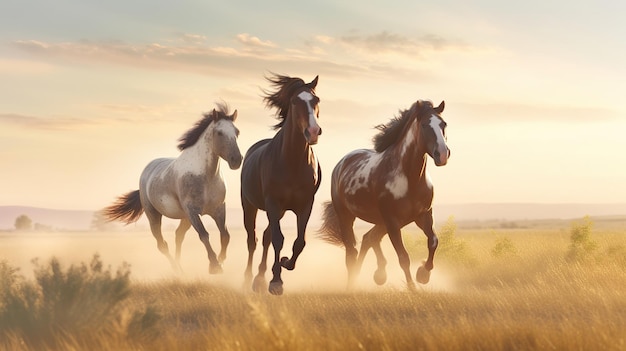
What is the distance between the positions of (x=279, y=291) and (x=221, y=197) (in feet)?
12.2

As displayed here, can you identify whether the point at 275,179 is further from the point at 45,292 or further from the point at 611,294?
the point at 611,294

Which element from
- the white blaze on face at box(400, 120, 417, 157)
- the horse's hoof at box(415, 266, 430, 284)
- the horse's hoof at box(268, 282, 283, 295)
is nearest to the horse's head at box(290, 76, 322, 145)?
the white blaze on face at box(400, 120, 417, 157)

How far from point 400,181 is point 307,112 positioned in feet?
7.07

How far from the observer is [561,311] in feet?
35.7

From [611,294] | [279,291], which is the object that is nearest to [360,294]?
[279,291]

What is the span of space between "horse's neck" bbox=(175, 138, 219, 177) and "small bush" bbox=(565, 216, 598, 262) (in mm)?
9846

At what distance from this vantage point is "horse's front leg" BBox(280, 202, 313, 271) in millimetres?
11648

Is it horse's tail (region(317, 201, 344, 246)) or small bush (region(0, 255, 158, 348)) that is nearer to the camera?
small bush (region(0, 255, 158, 348))

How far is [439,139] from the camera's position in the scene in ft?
37.3

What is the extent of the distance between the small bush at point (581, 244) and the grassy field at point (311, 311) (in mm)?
1263

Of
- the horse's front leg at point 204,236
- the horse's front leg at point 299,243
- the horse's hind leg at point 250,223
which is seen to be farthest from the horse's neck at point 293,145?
the horse's front leg at point 204,236

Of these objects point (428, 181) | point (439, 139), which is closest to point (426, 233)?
point (428, 181)

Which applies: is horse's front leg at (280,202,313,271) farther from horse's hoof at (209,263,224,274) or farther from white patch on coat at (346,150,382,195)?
horse's hoof at (209,263,224,274)

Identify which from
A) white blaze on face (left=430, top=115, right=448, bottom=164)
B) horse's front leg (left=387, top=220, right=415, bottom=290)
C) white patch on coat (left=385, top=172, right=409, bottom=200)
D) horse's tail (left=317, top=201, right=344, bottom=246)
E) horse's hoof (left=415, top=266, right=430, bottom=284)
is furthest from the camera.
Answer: horse's tail (left=317, top=201, right=344, bottom=246)
